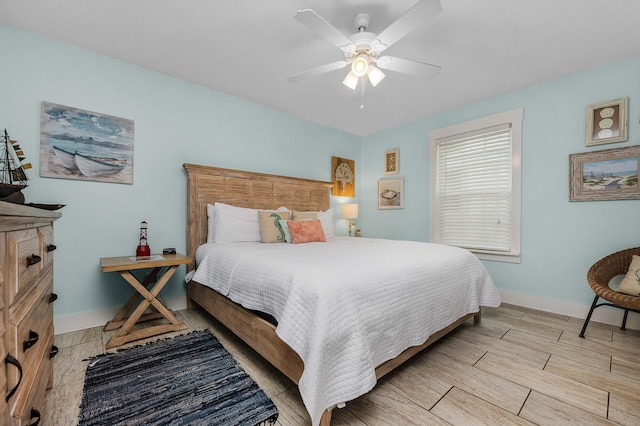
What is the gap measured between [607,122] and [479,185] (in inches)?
48.6

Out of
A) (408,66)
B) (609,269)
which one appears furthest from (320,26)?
(609,269)

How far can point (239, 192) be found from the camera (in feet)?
10.8

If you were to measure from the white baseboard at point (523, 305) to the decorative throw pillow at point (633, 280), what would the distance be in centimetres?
53

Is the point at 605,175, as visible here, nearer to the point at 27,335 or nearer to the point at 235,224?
the point at 235,224

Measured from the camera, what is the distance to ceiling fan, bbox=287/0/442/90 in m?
1.57

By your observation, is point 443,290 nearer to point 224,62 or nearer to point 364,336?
point 364,336

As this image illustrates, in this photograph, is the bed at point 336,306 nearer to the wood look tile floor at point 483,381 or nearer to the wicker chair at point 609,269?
the wood look tile floor at point 483,381

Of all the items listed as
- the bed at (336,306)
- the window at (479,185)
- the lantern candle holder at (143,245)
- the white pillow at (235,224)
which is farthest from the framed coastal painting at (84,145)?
the window at (479,185)

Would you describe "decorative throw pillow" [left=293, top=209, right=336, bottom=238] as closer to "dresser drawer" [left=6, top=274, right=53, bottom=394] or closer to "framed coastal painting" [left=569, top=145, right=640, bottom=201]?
"dresser drawer" [left=6, top=274, right=53, bottom=394]

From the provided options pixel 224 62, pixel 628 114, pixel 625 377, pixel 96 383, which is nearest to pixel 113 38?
pixel 224 62

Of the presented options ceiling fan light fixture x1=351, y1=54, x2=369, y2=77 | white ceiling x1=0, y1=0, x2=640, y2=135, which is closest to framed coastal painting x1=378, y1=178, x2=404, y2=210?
white ceiling x1=0, y1=0, x2=640, y2=135

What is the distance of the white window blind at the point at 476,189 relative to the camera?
3256 millimetres

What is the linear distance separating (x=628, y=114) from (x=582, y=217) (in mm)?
995

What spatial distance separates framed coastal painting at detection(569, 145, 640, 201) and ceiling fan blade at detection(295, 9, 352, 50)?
2617 millimetres
